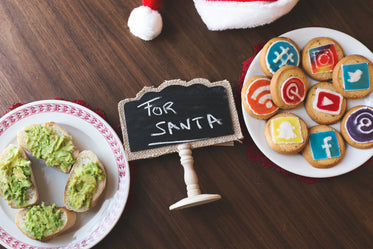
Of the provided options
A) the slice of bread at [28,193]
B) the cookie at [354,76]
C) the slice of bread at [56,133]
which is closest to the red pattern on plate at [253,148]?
the cookie at [354,76]

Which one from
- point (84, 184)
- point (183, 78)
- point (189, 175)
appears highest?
point (183, 78)

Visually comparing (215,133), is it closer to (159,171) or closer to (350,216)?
(159,171)

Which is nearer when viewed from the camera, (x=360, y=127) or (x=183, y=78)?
(x=360, y=127)

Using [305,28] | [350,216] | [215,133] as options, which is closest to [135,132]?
[215,133]

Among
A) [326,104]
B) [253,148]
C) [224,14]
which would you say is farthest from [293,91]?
[224,14]

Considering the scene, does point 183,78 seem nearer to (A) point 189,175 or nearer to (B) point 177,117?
(B) point 177,117

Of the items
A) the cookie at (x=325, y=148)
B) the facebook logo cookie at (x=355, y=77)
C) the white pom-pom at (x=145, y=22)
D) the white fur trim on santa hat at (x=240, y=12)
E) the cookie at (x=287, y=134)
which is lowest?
the cookie at (x=325, y=148)

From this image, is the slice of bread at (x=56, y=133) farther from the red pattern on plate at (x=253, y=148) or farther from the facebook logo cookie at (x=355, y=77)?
the facebook logo cookie at (x=355, y=77)
